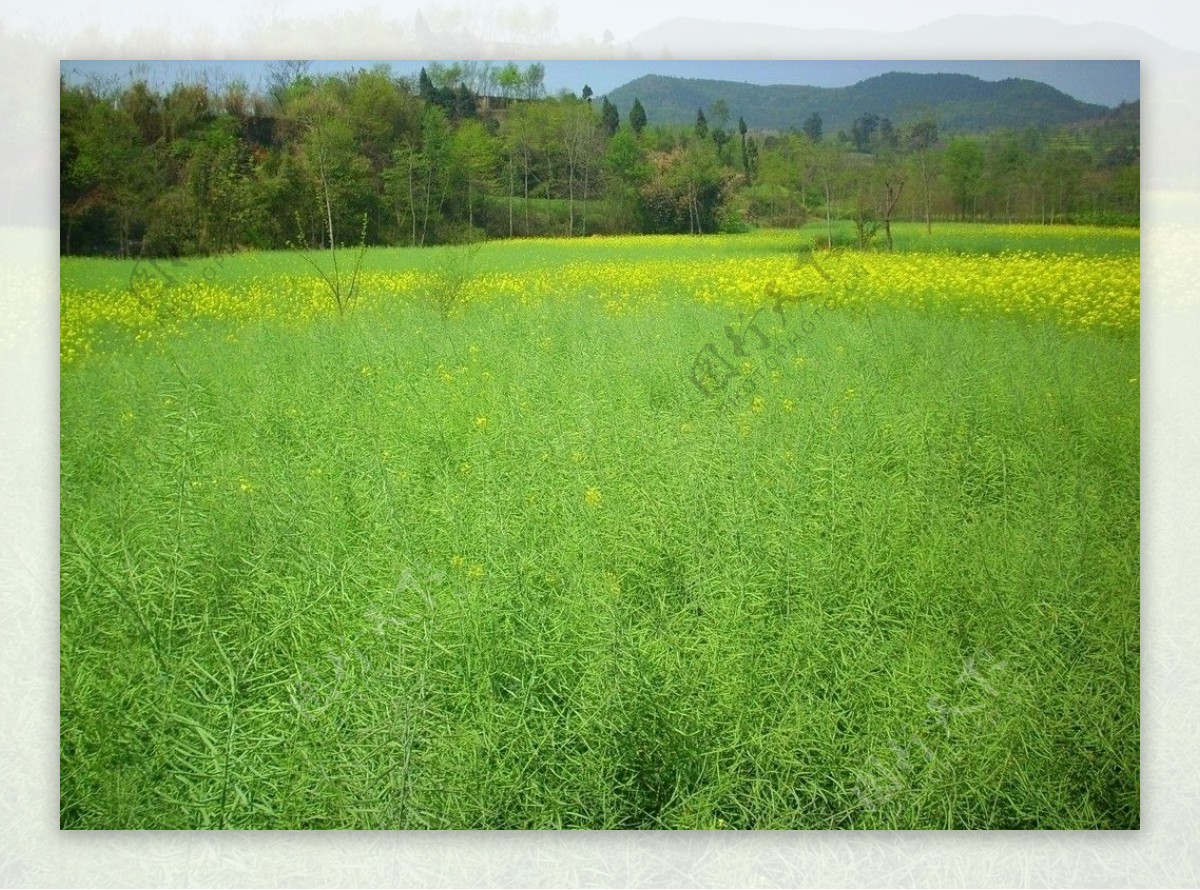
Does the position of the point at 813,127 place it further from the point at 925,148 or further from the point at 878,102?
the point at 925,148

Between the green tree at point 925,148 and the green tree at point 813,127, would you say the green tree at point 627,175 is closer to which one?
the green tree at point 813,127

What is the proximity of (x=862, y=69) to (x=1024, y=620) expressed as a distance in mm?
1377

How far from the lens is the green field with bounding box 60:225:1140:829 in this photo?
7.48 ft

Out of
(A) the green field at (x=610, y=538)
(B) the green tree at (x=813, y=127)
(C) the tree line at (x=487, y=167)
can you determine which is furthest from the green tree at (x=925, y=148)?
(B) the green tree at (x=813, y=127)

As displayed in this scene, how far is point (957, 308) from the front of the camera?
2.65 metres

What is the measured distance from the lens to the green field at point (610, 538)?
7.48ft

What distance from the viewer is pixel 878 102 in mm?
2514

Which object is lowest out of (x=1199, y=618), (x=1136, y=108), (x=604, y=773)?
(x=604, y=773)

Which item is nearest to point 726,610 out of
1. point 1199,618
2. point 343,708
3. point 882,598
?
point 882,598

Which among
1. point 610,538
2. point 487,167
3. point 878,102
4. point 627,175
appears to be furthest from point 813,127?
point 610,538

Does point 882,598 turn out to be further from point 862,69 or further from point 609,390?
point 862,69

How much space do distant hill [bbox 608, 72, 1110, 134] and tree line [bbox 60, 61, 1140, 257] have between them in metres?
0.03

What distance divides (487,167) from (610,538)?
38.7 inches

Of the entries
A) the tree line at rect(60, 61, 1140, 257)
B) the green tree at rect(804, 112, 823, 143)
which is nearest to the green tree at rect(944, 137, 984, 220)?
the tree line at rect(60, 61, 1140, 257)
